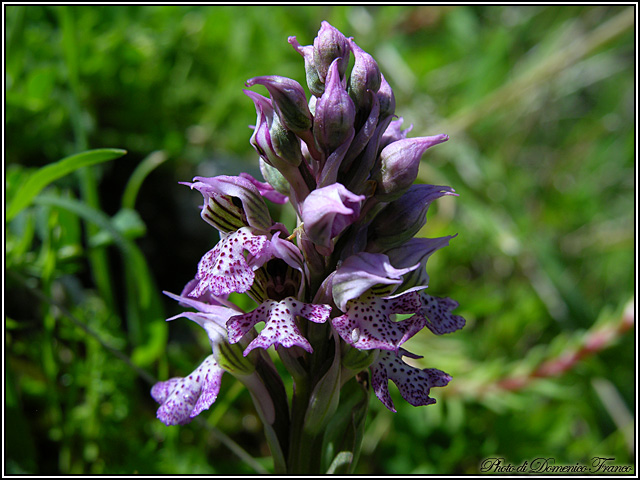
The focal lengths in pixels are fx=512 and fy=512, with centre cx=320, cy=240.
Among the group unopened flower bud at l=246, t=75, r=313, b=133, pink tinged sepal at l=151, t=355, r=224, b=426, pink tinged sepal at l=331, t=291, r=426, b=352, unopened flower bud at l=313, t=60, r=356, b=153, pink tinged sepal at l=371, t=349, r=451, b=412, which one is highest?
unopened flower bud at l=246, t=75, r=313, b=133

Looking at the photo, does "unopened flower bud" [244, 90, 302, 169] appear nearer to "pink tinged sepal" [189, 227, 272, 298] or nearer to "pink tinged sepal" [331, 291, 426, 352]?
"pink tinged sepal" [189, 227, 272, 298]

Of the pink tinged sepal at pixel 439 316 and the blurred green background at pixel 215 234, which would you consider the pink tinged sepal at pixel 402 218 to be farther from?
the blurred green background at pixel 215 234

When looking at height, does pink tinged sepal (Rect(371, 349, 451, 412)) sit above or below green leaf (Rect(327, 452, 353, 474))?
above

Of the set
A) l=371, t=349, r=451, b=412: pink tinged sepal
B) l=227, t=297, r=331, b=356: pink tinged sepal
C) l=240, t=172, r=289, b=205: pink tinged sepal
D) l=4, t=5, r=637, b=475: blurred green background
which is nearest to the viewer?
l=227, t=297, r=331, b=356: pink tinged sepal

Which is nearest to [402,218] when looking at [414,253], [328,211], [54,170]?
[414,253]

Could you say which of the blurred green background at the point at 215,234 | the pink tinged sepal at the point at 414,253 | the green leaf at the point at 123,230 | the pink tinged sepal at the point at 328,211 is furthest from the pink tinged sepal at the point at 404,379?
the green leaf at the point at 123,230

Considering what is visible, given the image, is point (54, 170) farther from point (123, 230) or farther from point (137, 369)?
point (137, 369)

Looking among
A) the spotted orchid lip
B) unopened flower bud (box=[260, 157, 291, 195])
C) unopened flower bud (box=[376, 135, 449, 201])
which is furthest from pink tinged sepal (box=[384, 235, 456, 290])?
unopened flower bud (box=[260, 157, 291, 195])
